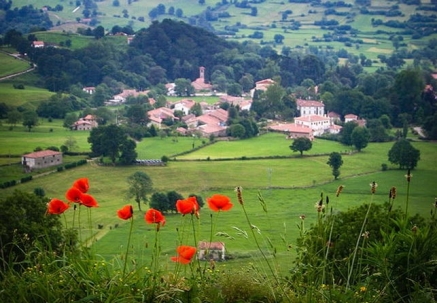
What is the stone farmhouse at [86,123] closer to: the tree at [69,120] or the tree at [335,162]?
the tree at [69,120]

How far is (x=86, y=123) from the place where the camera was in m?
21.2

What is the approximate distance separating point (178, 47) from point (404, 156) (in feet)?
63.1

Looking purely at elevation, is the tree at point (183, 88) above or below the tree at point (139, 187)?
above

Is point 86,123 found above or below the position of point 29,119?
below

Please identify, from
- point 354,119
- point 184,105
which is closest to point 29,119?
point 184,105

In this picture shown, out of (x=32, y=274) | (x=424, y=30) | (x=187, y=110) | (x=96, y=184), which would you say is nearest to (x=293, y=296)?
(x=32, y=274)

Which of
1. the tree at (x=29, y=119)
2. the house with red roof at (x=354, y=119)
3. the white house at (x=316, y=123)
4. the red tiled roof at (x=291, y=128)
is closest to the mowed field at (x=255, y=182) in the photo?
the tree at (x=29, y=119)

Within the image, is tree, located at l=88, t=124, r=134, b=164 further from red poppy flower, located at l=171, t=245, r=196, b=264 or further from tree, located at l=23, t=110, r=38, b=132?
red poppy flower, located at l=171, t=245, r=196, b=264

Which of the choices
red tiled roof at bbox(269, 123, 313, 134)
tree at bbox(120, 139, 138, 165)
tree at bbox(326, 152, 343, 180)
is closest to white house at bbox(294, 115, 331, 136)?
red tiled roof at bbox(269, 123, 313, 134)

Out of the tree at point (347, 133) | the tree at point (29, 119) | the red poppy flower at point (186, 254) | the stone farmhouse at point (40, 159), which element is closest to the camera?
the red poppy flower at point (186, 254)

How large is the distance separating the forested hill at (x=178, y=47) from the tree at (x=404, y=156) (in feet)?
56.3

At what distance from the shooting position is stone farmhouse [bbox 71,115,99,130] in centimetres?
2083

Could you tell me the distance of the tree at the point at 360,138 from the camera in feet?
64.8

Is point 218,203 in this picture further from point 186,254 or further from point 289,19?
point 289,19
